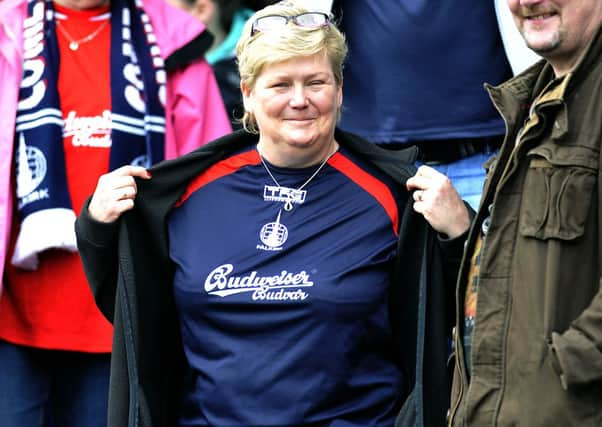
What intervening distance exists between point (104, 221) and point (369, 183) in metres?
0.83

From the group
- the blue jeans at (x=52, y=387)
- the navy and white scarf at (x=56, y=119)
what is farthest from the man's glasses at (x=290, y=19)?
the blue jeans at (x=52, y=387)

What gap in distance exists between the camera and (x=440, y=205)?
390 cm

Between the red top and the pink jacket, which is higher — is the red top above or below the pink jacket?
below

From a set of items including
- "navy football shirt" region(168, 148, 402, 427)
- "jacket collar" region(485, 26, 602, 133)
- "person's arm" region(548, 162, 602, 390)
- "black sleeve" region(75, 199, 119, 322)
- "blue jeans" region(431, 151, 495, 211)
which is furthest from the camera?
"blue jeans" region(431, 151, 495, 211)

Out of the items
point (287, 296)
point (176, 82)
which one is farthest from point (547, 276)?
point (176, 82)

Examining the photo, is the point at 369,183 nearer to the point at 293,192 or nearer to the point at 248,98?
the point at 293,192

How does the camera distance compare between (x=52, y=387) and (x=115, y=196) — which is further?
(x=52, y=387)

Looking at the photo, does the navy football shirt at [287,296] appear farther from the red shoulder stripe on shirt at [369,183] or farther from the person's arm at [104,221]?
the person's arm at [104,221]

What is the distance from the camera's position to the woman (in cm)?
389

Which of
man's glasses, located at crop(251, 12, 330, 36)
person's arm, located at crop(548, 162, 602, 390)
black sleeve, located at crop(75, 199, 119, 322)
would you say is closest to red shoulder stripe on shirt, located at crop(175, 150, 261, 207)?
black sleeve, located at crop(75, 199, 119, 322)

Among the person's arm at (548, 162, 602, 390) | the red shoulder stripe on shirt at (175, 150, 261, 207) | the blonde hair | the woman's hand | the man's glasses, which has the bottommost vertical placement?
the person's arm at (548, 162, 602, 390)

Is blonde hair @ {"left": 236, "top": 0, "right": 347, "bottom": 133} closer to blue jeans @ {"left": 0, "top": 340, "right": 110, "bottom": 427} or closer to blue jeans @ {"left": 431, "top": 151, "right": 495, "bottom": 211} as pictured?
blue jeans @ {"left": 431, "top": 151, "right": 495, "bottom": 211}

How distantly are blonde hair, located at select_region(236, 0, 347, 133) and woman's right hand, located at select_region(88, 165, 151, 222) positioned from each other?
0.48m

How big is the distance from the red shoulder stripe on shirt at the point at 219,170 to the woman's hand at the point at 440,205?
57 centimetres
